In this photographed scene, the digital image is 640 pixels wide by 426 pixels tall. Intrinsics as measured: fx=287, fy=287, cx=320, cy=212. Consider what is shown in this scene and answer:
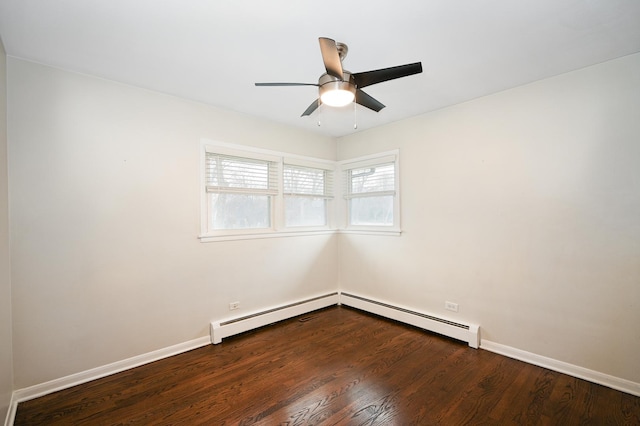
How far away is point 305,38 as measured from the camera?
1957 millimetres

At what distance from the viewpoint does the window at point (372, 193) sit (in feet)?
12.5

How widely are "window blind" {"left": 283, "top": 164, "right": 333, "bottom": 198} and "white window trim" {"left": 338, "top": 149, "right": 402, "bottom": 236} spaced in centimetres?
23

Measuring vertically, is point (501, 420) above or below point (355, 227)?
below

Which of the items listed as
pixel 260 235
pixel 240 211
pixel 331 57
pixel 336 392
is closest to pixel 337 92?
pixel 331 57

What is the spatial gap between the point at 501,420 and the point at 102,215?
11.3ft

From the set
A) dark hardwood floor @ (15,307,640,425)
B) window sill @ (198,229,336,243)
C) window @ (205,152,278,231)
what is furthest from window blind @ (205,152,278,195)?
dark hardwood floor @ (15,307,640,425)

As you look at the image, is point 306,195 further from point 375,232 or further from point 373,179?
point 375,232

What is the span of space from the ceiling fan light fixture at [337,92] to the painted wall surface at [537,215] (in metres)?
1.76

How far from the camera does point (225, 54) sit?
2154mm

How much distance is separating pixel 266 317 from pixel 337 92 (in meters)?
2.74

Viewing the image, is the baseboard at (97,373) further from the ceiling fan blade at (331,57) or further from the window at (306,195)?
the ceiling fan blade at (331,57)

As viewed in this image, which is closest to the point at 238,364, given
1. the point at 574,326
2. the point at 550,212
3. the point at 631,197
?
the point at 574,326

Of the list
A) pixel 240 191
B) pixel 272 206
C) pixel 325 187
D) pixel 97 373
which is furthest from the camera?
pixel 325 187

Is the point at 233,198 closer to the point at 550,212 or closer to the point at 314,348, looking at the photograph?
the point at 314,348
